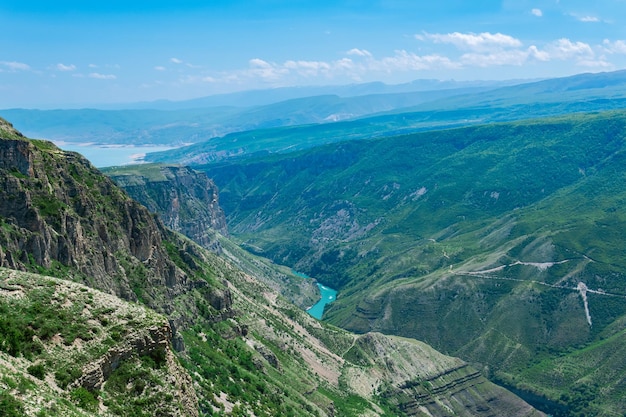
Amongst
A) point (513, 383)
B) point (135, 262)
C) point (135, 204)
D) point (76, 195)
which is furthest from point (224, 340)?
point (513, 383)

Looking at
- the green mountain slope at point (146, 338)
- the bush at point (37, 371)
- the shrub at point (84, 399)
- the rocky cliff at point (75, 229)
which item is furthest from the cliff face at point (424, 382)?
the bush at point (37, 371)

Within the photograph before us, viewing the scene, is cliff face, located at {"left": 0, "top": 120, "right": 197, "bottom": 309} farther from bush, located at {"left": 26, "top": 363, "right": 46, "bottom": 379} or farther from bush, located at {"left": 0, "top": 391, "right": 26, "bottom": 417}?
bush, located at {"left": 0, "top": 391, "right": 26, "bottom": 417}

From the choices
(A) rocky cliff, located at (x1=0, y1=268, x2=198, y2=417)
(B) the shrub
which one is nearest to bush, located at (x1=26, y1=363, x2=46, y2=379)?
(A) rocky cliff, located at (x1=0, y1=268, x2=198, y2=417)

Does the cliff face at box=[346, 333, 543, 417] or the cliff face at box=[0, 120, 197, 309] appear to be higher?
the cliff face at box=[0, 120, 197, 309]

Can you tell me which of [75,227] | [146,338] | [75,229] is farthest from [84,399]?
[75,227]

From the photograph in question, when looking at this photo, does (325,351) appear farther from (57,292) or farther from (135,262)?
(57,292)

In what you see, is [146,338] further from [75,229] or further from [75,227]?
[75,227]

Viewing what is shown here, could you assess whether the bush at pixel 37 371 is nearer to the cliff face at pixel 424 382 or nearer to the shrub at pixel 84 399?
the shrub at pixel 84 399

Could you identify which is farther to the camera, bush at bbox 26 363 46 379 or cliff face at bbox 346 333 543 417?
cliff face at bbox 346 333 543 417
